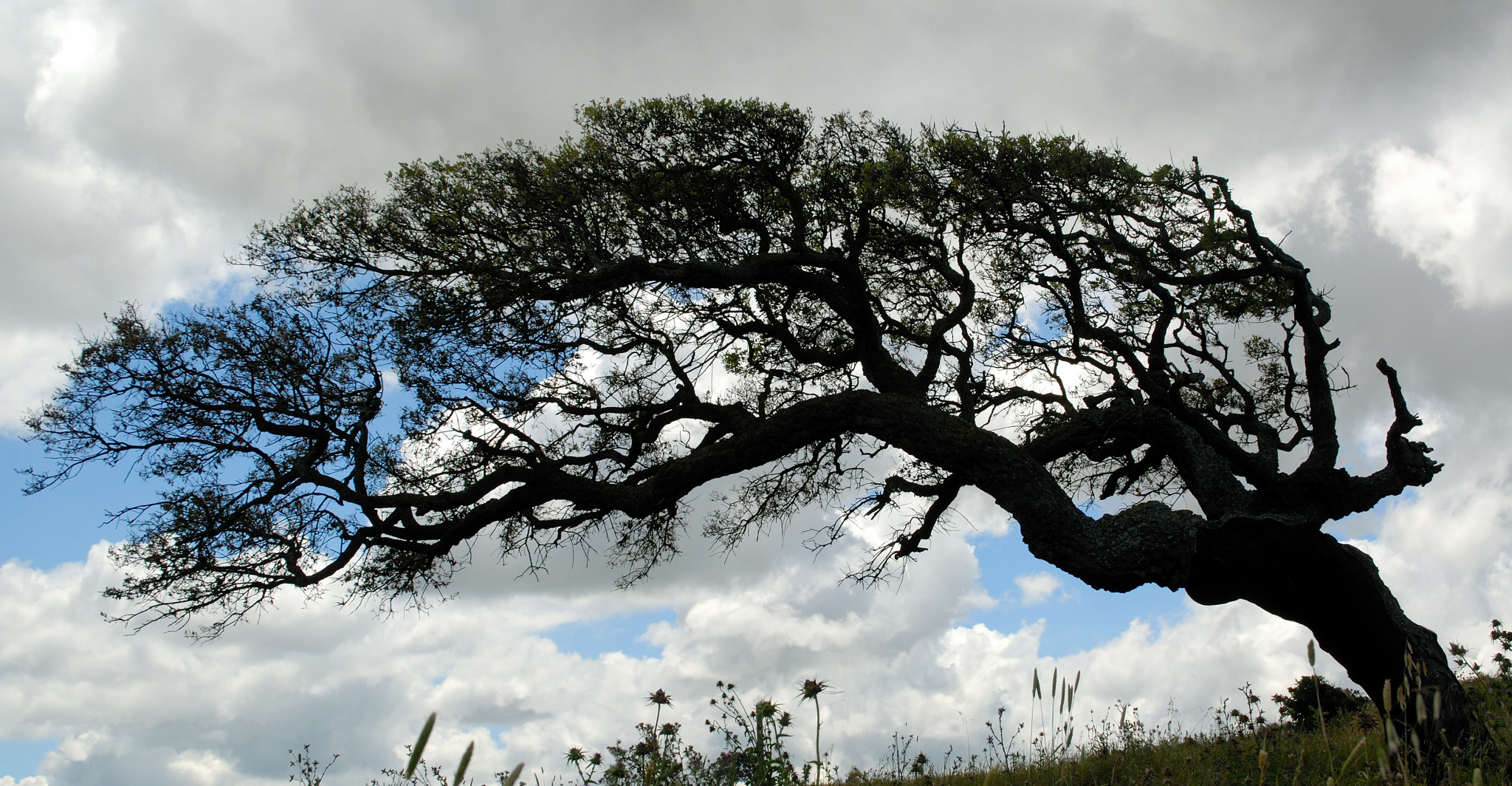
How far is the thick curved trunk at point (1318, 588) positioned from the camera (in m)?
8.64

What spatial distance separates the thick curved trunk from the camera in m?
8.64

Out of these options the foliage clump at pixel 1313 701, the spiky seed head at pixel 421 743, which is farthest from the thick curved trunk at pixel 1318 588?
the spiky seed head at pixel 421 743

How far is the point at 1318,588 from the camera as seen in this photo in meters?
8.78

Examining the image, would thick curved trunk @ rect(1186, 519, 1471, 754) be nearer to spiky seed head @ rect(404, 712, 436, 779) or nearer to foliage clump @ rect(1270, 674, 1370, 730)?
foliage clump @ rect(1270, 674, 1370, 730)

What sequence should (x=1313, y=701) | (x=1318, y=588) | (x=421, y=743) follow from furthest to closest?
1. (x=1313, y=701)
2. (x=1318, y=588)
3. (x=421, y=743)

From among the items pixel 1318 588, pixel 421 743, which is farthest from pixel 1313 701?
pixel 421 743

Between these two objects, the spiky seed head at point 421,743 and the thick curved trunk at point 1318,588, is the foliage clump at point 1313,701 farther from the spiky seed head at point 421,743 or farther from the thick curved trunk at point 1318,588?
the spiky seed head at point 421,743

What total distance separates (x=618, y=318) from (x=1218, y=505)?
7265 millimetres

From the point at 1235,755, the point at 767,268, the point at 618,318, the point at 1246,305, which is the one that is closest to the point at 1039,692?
the point at 1235,755

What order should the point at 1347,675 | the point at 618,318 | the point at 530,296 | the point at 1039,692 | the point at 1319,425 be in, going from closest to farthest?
the point at 1039,692, the point at 1347,675, the point at 1319,425, the point at 530,296, the point at 618,318

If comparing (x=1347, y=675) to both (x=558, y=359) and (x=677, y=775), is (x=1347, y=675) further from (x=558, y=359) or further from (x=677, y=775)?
(x=558, y=359)

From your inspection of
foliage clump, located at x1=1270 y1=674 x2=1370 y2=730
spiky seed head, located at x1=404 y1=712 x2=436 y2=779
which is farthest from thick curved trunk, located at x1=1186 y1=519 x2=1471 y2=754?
spiky seed head, located at x1=404 y1=712 x2=436 y2=779

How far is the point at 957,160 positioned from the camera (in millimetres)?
10820

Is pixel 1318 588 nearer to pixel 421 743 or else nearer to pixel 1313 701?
pixel 1313 701
